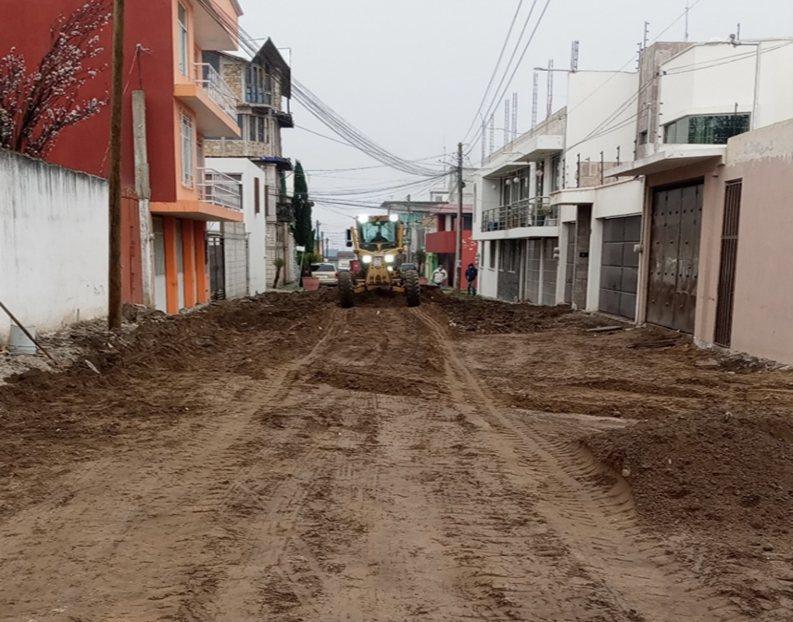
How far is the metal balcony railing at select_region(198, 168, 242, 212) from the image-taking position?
67.6ft

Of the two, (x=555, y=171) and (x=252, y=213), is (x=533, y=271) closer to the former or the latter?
(x=555, y=171)

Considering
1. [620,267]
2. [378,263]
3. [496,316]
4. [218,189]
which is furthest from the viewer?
[378,263]

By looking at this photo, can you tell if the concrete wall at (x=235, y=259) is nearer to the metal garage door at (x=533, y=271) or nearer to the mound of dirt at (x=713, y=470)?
the metal garage door at (x=533, y=271)

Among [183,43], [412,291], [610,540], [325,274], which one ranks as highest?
[183,43]

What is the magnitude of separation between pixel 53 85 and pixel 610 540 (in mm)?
14009

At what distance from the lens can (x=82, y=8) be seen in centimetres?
1670

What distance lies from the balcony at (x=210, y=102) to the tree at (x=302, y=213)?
31130 mm

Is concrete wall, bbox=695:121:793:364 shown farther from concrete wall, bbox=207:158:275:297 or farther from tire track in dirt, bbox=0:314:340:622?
concrete wall, bbox=207:158:275:297

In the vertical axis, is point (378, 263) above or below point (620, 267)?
below

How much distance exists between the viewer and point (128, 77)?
17.3 m

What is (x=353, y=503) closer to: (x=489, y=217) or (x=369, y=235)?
(x=369, y=235)

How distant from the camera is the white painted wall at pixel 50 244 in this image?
10.0 meters

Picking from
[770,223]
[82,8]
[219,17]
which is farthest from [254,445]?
[219,17]

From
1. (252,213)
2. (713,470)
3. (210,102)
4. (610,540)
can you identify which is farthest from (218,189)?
(610,540)
